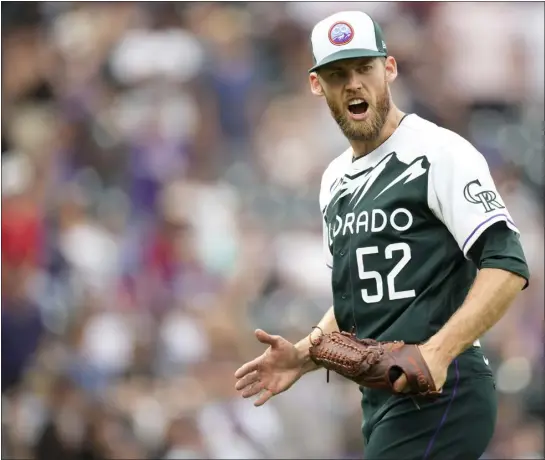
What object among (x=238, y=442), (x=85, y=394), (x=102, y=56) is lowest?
(x=238, y=442)

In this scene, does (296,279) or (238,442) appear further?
(296,279)

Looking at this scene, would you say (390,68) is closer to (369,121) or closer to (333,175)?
(369,121)

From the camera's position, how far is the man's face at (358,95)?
12.4 ft

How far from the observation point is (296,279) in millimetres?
8719

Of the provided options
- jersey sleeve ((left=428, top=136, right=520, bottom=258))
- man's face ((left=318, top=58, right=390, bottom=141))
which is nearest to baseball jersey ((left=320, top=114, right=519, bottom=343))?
jersey sleeve ((left=428, top=136, right=520, bottom=258))

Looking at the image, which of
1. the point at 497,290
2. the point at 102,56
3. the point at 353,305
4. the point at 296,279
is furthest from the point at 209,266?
the point at 497,290

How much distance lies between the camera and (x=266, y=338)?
375cm

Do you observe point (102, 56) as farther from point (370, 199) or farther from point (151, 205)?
point (370, 199)

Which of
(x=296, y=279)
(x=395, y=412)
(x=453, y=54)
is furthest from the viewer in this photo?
(x=453, y=54)

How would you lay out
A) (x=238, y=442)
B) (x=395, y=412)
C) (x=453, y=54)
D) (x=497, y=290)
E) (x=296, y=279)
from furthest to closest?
1. (x=453, y=54)
2. (x=296, y=279)
3. (x=238, y=442)
4. (x=395, y=412)
5. (x=497, y=290)

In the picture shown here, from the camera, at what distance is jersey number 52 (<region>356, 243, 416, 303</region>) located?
143 inches

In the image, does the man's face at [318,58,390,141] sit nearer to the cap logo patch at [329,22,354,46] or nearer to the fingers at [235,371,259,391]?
the cap logo patch at [329,22,354,46]

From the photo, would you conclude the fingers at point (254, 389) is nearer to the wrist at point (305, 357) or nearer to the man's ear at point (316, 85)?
the wrist at point (305, 357)

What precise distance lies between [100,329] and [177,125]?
2.18m
